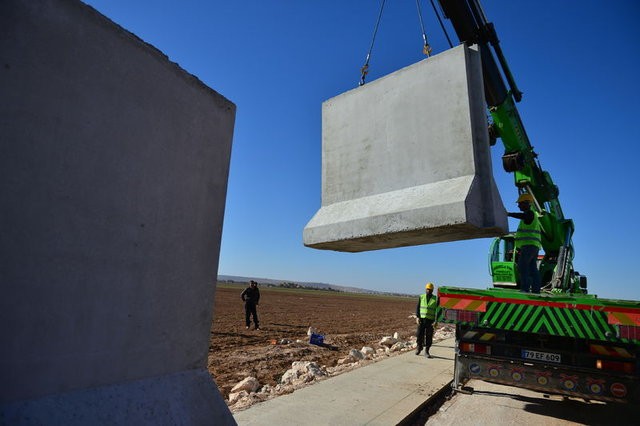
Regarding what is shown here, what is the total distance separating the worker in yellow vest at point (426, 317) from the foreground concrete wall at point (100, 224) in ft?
24.6

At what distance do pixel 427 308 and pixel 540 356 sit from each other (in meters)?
4.45

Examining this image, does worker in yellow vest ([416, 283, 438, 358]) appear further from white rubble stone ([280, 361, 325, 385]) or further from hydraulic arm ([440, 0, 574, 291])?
white rubble stone ([280, 361, 325, 385])

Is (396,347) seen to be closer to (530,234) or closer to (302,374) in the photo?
(302,374)

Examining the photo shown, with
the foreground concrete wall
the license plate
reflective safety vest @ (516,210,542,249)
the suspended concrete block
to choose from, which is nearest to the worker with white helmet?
reflective safety vest @ (516,210,542,249)

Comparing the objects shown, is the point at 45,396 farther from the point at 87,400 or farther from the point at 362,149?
the point at 362,149

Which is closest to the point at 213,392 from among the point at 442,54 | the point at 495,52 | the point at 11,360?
the point at 11,360

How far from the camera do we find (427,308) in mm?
9359

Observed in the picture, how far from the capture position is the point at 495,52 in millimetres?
6809

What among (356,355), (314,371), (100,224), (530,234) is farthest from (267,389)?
(100,224)

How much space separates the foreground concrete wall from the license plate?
4173 millimetres

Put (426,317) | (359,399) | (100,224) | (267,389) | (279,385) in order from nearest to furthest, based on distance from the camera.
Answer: (100,224), (359,399), (267,389), (279,385), (426,317)

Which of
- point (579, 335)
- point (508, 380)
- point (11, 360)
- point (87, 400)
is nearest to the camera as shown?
point (11, 360)

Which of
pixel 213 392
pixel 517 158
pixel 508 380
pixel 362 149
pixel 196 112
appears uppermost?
pixel 517 158

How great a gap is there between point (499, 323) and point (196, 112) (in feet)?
14.9
